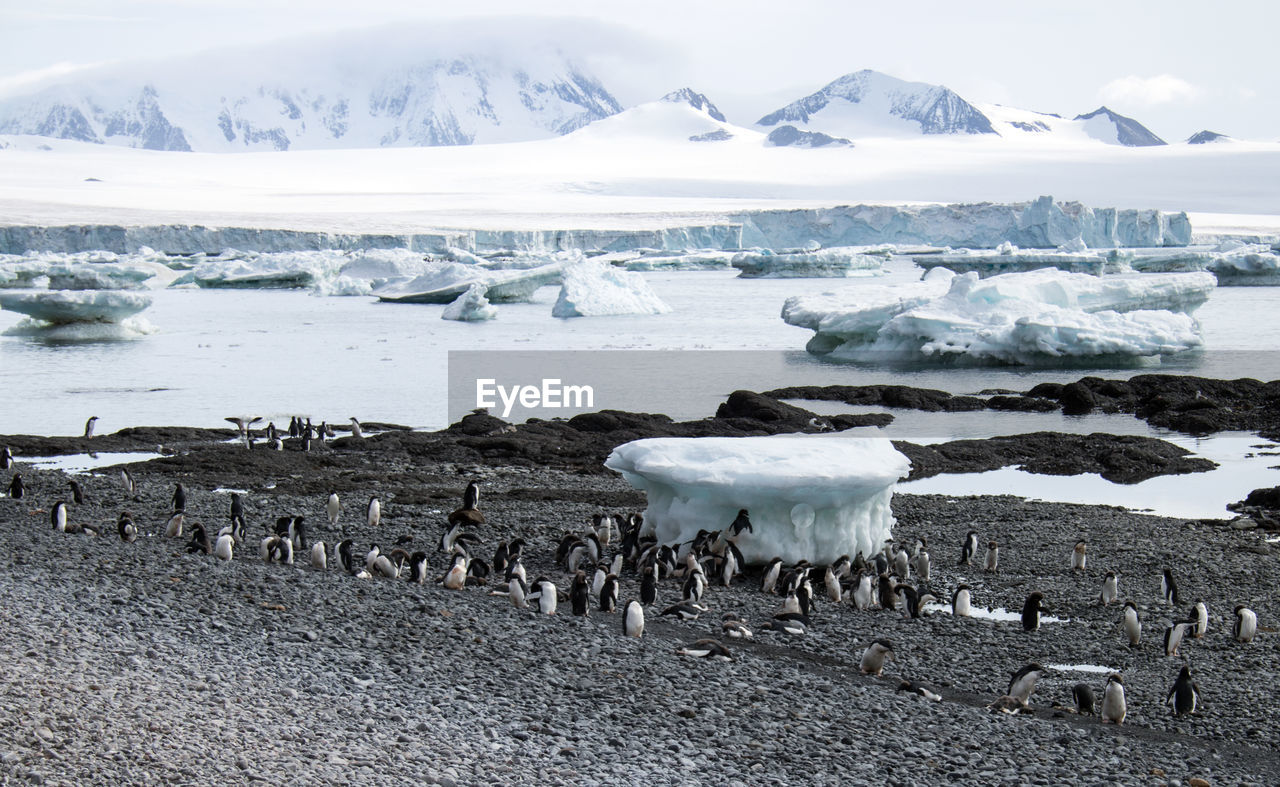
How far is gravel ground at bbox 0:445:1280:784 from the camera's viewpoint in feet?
14.0

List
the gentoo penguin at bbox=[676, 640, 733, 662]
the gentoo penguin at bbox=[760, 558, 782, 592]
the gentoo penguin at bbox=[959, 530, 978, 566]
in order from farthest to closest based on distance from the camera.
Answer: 1. the gentoo penguin at bbox=[959, 530, 978, 566]
2. the gentoo penguin at bbox=[760, 558, 782, 592]
3. the gentoo penguin at bbox=[676, 640, 733, 662]

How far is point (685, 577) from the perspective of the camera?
736cm

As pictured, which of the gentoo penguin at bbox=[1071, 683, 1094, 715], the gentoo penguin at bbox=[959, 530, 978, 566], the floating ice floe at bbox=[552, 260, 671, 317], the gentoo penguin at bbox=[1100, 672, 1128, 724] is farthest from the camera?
the floating ice floe at bbox=[552, 260, 671, 317]

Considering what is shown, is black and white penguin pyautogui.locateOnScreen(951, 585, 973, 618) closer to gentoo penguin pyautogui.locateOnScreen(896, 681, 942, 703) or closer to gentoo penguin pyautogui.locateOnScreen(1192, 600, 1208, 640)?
gentoo penguin pyautogui.locateOnScreen(1192, 600, 1208, 640)

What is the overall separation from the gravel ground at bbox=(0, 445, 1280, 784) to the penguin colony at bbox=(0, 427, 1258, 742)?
9 cm

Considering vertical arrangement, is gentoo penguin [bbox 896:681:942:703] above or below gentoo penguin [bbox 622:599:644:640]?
below

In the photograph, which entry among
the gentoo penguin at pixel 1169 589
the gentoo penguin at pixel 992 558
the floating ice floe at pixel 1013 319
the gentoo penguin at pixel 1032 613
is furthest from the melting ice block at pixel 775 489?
the floating ice floe at pixel 1013 319

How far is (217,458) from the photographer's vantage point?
37.9 ft

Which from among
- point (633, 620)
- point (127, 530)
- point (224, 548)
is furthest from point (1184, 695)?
point (127, 530)

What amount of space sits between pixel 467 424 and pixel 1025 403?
7600 millimetres

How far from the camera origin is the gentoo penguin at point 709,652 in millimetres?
5680

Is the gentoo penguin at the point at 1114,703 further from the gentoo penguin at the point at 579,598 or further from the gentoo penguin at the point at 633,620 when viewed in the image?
the gentoo penguin at the point at 579,598

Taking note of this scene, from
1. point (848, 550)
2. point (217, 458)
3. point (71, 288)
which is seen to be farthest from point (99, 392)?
point (848, 550)

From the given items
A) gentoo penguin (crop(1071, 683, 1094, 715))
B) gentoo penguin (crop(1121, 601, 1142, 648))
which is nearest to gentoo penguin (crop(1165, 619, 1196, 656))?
gentoo penguin (crop(1121, 601, 1142, 648))
